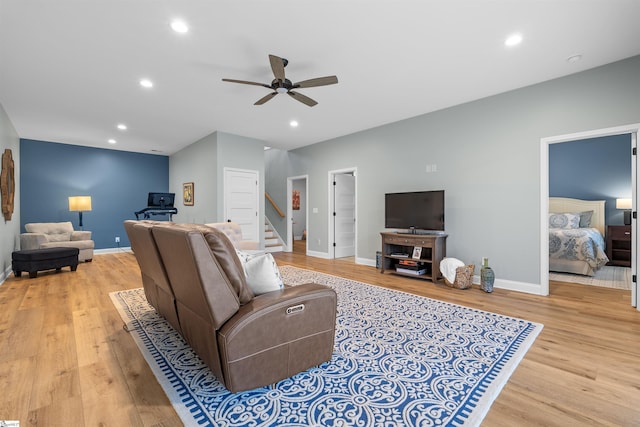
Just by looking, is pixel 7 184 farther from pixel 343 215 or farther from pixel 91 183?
pixel 343 215

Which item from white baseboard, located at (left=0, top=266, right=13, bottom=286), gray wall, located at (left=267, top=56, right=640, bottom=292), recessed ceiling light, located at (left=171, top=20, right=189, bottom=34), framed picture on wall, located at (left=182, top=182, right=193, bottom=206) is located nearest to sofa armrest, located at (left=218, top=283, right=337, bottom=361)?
recessed ceiling light, located at (left=171, top=20, right=189, bottom=34)

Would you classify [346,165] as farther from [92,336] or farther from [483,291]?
[92,336]

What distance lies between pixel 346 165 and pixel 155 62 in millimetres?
3915

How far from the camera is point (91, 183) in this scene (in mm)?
7348

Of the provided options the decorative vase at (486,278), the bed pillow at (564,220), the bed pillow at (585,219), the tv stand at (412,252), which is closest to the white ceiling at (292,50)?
the tv stand at (412,252)

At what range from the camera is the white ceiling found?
7.71 ft

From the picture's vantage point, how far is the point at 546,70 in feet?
11.0

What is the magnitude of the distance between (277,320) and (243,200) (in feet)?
16.3

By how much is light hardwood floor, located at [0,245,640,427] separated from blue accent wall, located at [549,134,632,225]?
3.48 m

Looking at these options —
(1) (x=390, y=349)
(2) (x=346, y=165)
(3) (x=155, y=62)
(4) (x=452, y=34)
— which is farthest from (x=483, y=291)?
(3) (x=155, y=62)

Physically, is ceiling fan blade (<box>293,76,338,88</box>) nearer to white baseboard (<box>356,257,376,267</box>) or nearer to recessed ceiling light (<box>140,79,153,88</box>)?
recessed ceiling light (<box>140,79,153,88</box>)

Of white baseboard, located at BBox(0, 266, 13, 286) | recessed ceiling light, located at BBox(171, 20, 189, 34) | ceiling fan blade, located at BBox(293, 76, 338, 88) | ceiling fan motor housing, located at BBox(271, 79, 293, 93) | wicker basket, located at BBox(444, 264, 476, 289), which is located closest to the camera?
recessed ceiling light, located at BBox(171, 20, 189, 34)

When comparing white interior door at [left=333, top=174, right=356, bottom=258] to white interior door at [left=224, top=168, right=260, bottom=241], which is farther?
white interior door at [left=333, top=174, right=356, bottom=258]

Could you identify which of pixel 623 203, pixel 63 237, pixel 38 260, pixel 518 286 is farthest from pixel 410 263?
pixel 63 237
